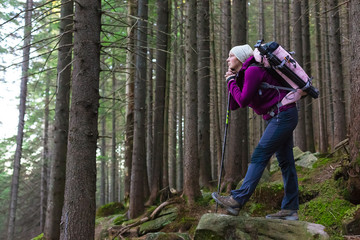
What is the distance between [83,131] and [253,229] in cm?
248

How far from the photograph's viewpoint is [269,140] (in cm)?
357

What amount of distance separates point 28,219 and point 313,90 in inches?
1099

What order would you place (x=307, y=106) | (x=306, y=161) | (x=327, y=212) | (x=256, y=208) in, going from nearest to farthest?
(x=327, y=212)
(x=256, y=208)
(x=306, y=161)
(x=307, y=106)

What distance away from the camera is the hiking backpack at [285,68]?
3445 millimetres

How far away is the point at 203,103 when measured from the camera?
10172mm

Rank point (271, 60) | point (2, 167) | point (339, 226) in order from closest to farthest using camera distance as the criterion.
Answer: point (271, 60) → point (339, 226) → point (2, 167)

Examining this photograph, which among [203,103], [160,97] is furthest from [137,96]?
[203,103]

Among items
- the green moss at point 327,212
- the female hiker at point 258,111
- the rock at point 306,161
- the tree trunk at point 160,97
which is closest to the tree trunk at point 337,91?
the rock at point 306,161

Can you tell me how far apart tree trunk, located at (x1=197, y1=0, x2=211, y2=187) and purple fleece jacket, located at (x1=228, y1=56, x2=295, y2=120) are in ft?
19.7

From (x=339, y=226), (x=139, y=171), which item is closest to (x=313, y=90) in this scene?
(x=339, y=226)

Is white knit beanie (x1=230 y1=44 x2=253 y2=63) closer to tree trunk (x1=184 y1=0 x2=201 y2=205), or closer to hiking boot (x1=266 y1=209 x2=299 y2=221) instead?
hiking boot (x1=266 y1=209 x2=299 y2=221)

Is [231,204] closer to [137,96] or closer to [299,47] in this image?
[137,96]

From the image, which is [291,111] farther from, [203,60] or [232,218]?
[203,60]

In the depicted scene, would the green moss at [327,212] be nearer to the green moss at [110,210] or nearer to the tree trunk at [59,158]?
the tree trunk at [59,158]
